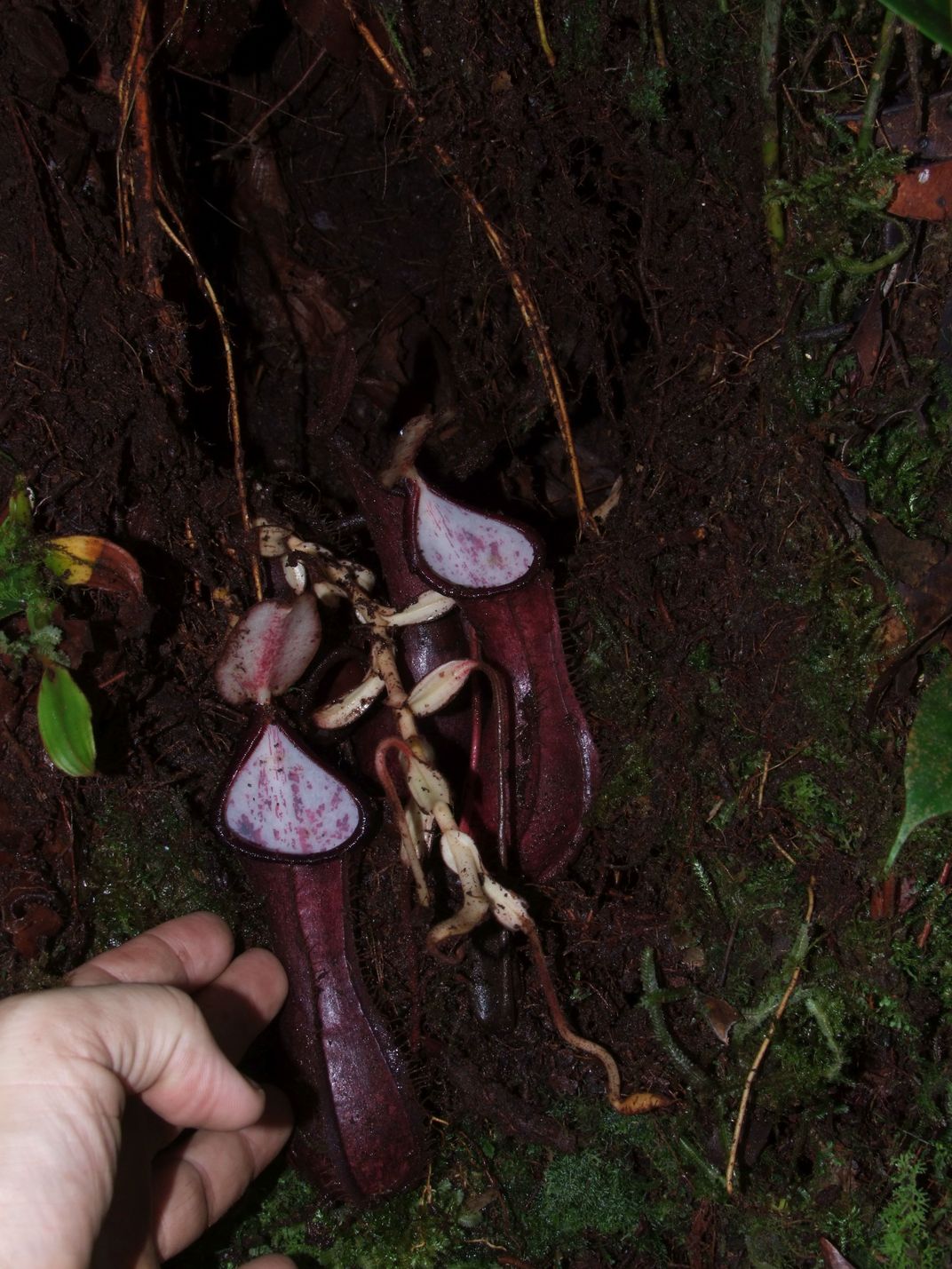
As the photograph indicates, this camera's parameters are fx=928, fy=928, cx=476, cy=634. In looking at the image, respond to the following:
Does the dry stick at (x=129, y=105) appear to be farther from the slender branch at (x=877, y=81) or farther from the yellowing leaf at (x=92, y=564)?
the slender branch at (x=877, y=81)

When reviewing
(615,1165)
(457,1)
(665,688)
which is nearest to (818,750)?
(665,688)

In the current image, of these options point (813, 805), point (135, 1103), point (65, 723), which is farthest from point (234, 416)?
point (813, 805)

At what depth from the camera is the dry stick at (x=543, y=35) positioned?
1.77 meters

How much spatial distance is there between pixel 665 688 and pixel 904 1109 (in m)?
0.90

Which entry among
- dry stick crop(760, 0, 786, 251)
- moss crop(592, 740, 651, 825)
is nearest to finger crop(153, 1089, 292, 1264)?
moss crop(592, 740, 651, 825)

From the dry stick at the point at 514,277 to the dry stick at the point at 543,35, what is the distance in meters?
0.26

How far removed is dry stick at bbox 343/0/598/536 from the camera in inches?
71.9

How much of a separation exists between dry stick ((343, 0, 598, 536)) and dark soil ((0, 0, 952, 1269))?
0.08 ft

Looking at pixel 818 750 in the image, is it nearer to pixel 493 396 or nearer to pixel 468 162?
pixel 493 396

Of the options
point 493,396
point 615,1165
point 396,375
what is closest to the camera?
point 615,1165

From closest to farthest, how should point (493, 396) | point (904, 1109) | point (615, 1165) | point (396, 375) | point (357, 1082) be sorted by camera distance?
→ point (357, 1082) → point (904, 1109) → point (615, 1165) → point (493, 396) → point (396, 375)

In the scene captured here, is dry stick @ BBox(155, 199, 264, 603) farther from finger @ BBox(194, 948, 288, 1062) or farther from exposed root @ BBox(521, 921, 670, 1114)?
exposed root @ BBox(521, 921, 670, 1114)

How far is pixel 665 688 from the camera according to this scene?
1.88 m

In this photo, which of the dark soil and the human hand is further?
the dark soil
